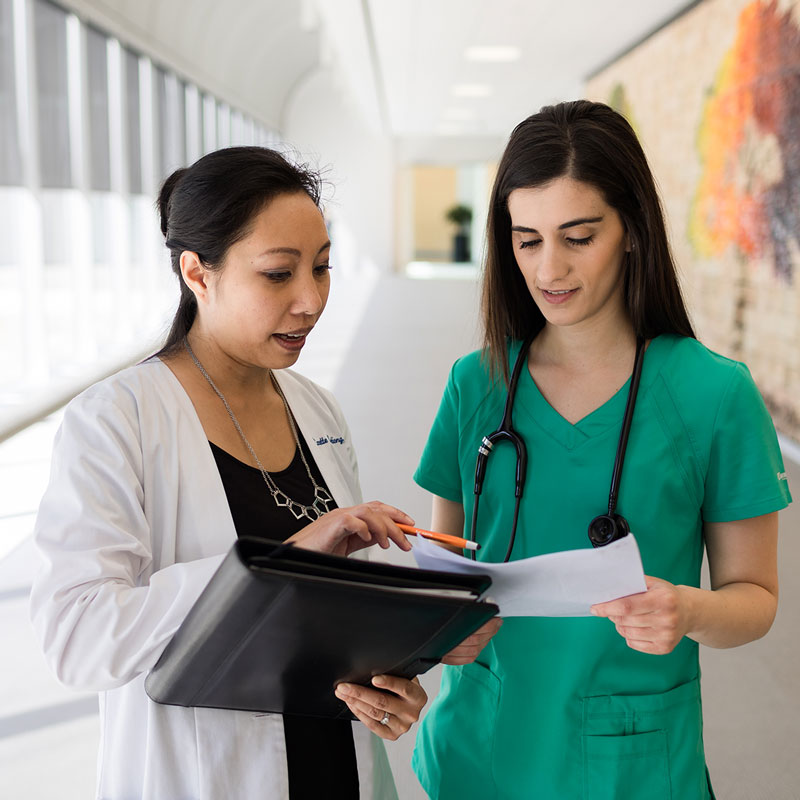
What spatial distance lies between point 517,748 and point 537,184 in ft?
3.28

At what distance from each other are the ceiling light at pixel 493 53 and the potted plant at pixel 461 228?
19243 mm

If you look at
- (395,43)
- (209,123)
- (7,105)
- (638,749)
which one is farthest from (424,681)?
(209,123)

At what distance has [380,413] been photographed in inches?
300

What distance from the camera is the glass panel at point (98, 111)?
987 cm

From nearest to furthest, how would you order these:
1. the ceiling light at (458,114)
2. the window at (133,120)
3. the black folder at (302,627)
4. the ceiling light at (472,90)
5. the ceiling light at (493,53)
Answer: the black folder at (302,627), the window at (133,120), the ceiling light at (493,53), the ceiling light at (472,90), the ceiling light at (458,114)

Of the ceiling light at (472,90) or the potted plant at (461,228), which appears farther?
the potted plant at (461,228)

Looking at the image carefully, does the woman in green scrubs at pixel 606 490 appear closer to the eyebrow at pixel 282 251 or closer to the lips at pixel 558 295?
the lips at pixel 558 295

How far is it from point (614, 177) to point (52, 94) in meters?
8.52

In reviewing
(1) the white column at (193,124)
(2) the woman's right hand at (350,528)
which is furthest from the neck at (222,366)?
(1) the white column at (193,124)

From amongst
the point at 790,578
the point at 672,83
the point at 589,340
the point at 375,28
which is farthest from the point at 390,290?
the point at 589,340

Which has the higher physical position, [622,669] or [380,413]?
[622,669]

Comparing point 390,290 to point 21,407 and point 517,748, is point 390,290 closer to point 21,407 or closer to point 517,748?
point 21,407

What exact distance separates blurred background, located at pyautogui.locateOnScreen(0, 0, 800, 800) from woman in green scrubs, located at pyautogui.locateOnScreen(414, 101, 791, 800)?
0.49m

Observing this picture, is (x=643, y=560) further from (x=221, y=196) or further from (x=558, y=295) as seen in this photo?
(x=221, y=196)
